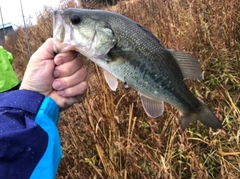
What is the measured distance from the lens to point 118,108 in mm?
2840

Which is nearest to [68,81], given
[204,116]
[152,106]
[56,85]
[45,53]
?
[56,85]

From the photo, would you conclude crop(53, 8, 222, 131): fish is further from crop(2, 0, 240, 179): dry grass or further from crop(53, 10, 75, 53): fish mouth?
crop(2, 0, 240, 179): dry grass

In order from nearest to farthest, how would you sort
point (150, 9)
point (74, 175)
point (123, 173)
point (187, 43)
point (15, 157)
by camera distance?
point (15, 157) < point (123, 173) < point (74, 175) < point (187, 43) < point (150, 9)

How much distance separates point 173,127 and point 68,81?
1.32 m

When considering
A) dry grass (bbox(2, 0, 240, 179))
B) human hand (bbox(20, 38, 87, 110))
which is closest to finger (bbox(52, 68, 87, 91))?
human hand (bbox(20, 38, 87, 110))

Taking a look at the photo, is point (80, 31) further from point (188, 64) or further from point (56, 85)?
point (188, 64)

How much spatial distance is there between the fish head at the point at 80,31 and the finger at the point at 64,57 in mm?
55

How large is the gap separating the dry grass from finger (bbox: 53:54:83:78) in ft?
2.99

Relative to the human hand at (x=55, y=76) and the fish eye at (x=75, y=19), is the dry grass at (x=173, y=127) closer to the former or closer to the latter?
the human hand at (x=55, y=76)

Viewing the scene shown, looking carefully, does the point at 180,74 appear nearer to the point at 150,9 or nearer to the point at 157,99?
the point at 157,99

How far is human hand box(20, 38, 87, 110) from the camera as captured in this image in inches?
53.4

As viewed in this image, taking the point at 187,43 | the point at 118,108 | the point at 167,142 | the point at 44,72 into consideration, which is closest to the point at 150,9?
the point at 187,43

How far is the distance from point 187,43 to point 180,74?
Result: 2074 millimetres

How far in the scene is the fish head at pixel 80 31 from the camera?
1222 mm
